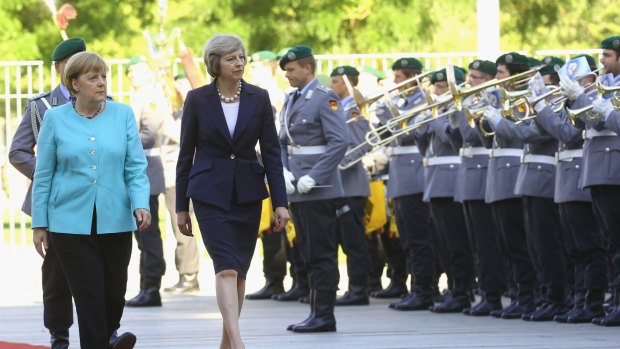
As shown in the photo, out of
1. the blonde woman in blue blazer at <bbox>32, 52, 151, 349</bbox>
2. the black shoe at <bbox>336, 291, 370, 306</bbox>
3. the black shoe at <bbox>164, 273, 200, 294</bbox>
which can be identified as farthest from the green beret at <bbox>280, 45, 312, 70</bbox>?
the black shoe at <bbox>164, 273, 200, 294</bbox>

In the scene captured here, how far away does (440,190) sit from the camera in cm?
1320

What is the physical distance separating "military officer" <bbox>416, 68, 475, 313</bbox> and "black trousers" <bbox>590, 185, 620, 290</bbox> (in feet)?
6.04

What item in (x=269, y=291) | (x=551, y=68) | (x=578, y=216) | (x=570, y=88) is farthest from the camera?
(x=269, y=291)

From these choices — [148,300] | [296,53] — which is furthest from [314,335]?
[148,300]

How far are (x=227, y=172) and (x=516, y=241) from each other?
12.4 feet

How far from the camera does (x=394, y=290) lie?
595 inches

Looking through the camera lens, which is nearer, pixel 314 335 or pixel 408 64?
pixel 314 335

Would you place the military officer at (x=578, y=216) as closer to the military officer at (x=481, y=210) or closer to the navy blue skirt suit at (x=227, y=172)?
the military officer at (x=481, y=210)

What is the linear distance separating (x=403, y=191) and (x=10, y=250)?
8161 mm

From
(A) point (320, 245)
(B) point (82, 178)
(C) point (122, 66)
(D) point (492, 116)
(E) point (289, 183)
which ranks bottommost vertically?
(A) point (320, 245)

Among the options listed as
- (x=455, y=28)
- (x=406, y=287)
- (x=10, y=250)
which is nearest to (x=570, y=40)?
(x=455, y=28)

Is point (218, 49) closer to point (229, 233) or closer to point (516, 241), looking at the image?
point (229, 233)

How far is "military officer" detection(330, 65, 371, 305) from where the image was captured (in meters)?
14.1

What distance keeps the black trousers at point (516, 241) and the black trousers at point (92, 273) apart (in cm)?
413
